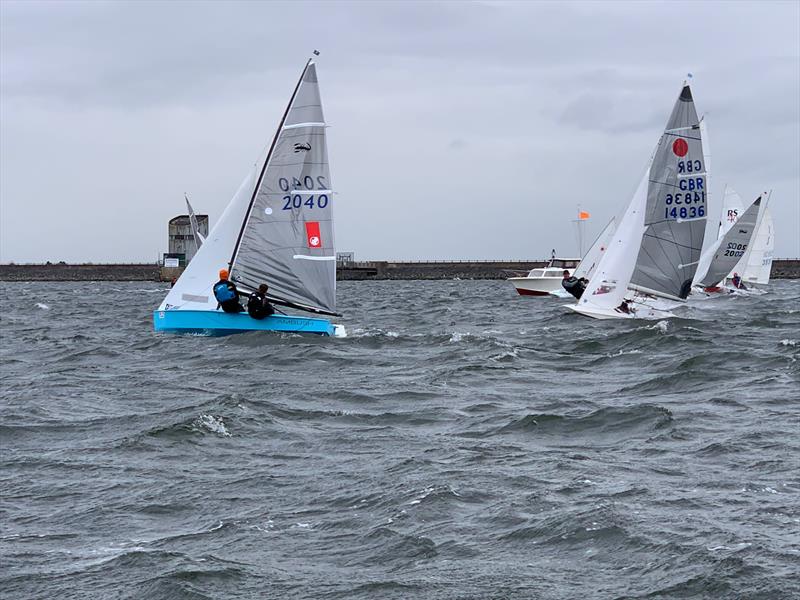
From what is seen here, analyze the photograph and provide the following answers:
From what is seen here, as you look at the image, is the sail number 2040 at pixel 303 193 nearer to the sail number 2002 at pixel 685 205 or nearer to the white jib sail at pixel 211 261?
the white jib sail at pixel 211 261

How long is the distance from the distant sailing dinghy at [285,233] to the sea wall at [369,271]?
7980 cm

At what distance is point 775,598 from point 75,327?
31.4 m

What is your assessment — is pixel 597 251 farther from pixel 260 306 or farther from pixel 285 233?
pixel 260 306

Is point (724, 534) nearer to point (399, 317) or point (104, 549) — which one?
point (104, 549)

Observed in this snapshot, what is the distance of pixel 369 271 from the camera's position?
111000 mm

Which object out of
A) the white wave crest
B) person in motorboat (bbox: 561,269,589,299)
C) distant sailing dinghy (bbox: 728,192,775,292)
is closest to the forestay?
distant sailing dinghy (bbox: 728,192,775,292)

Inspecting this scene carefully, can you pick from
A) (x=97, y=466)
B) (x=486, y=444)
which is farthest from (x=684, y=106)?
(x=97, y=466)

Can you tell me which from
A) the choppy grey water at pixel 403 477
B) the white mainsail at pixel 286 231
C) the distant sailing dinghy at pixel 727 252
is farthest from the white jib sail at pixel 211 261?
the distant sailing dinghy at pixel 727 252

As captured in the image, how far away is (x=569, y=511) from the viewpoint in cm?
1052

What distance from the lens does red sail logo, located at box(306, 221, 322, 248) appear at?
28.0 meters

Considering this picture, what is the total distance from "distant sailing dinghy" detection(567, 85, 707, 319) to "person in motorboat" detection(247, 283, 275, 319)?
1109cm

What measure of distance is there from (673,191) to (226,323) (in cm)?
1468

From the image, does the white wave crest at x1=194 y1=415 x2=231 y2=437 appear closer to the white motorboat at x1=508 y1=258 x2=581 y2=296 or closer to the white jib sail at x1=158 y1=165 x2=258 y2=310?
the white jib sail at x1=158 y1=165 x2=258 y2=310

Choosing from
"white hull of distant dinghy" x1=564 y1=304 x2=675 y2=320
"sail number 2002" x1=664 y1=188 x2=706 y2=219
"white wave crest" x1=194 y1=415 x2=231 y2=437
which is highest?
"sail number 2002" x1=664 y1=188 x2=706 y2=219
